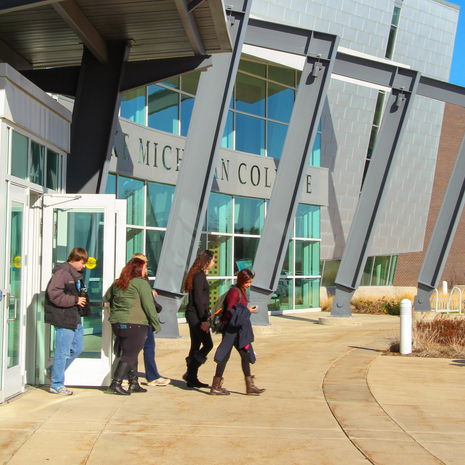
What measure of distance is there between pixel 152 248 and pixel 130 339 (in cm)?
1037

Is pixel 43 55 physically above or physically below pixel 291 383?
above

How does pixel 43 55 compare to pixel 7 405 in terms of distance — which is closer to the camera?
pixel 7 405

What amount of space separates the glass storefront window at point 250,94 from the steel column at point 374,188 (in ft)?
18.6

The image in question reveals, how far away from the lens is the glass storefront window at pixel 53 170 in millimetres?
8453

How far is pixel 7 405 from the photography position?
22.2ft

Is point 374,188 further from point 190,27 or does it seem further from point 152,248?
point 190,27

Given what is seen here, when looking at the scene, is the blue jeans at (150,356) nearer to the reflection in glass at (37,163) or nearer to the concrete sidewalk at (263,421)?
the concrete sidewalk at (263,421)

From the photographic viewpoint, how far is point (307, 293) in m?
24.6

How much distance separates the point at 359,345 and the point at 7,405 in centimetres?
857

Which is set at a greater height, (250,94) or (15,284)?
(250,94)

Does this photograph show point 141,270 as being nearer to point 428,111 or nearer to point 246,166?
point 246,166

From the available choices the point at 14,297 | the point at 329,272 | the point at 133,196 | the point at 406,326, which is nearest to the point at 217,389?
the point at 14,297

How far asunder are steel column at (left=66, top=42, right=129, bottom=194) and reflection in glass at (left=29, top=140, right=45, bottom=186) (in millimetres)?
1101

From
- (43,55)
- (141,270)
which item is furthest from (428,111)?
(141,270)
